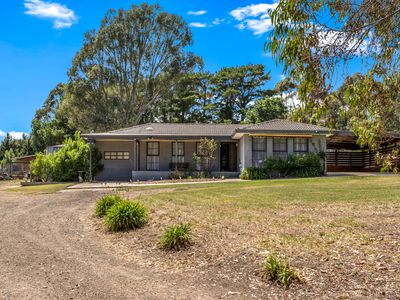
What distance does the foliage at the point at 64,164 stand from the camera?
24484 millimetres

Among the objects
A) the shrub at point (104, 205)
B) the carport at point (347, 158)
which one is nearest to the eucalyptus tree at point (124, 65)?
the carport at point (347, 158)

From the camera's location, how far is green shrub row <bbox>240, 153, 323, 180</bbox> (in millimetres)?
22672

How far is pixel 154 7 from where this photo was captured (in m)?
38.2

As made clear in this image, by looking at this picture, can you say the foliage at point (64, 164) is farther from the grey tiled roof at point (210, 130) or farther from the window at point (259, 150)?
the window at point (259, 150)

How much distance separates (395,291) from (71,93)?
3744cm

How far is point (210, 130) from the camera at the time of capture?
2736 centimetres

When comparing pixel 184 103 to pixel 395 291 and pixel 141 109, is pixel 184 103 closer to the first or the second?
pixel 141 109

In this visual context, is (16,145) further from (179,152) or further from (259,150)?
(259,150)

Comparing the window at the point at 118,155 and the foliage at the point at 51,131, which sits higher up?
the foliage at the point at 51,131

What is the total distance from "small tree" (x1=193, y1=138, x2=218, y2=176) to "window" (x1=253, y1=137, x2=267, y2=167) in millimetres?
2552

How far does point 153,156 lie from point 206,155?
3.87 m

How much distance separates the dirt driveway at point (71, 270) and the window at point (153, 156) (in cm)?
1553

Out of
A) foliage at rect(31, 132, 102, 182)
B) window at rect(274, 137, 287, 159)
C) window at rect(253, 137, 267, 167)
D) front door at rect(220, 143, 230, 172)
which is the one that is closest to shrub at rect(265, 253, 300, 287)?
window at rect(253, 137, 267, 167)

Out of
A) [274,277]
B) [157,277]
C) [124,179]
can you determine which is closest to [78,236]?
[157,277]
